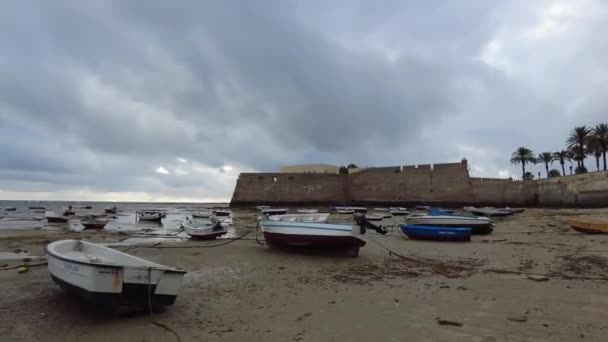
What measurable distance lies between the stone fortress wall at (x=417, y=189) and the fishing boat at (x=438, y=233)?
89.1 ft

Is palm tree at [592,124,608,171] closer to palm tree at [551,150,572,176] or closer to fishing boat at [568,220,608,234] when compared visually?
palm tree at [551,150,572,176]

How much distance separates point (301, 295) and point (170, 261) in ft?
15.6

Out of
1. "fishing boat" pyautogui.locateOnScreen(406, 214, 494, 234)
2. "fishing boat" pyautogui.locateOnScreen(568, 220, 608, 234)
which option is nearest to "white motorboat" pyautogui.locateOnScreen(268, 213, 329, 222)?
"fishing boat" pyautogui.locateOnScreen(406, 214, 494, 234)

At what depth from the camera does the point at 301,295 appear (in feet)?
19.3

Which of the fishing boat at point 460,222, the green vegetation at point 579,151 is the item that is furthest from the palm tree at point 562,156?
the fishing boat at point 460,222

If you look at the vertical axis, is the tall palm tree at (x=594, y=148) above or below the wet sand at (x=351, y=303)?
above

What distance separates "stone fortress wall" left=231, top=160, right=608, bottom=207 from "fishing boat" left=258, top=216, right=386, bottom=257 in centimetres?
3283

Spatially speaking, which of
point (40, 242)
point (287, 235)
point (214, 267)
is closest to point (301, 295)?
point (214, 267)

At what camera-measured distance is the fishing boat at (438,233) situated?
1363 cm

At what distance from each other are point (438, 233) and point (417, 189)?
1383 inches

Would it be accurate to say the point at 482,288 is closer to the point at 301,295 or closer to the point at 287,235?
the point at 301,295

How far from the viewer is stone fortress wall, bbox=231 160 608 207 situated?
3600 cm

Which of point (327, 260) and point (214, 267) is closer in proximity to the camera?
point (214, 267)

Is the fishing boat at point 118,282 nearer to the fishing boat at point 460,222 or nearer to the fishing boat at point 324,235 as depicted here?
the fishing boat at point 324,235
